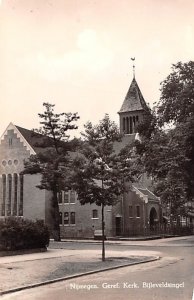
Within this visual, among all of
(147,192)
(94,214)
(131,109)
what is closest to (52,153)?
(94,214)

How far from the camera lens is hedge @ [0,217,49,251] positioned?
17391 millimetres

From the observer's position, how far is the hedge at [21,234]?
17.4 m

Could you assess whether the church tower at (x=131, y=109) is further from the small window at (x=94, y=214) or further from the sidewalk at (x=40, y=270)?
the sidewalk at (x=40, y=270)

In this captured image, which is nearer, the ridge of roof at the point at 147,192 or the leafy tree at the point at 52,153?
the leafy tree at the point at 52,153

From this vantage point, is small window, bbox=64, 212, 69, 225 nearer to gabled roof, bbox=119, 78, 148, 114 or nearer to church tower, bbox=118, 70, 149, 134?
church tower, bbox=118, 70, 149, 134

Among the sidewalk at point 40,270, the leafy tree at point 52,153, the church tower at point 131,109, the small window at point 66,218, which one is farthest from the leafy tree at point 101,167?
the church tower at point 131,109

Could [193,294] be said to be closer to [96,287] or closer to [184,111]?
[96,287]

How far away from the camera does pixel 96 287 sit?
905cm

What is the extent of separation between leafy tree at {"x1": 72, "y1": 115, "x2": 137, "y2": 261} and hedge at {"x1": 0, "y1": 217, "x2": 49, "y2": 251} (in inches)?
158

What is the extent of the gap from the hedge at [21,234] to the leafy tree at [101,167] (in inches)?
158

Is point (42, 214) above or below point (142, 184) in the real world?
below

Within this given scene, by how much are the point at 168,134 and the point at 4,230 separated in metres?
9.42

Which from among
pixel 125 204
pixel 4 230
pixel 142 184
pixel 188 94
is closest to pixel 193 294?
pixel 4 230

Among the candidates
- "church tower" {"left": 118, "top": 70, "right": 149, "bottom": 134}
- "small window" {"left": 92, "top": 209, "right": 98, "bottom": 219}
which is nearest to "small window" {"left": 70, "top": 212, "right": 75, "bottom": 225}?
"small window" {"left": 92, "top": 209, "right": 98, "bottom": 219}
